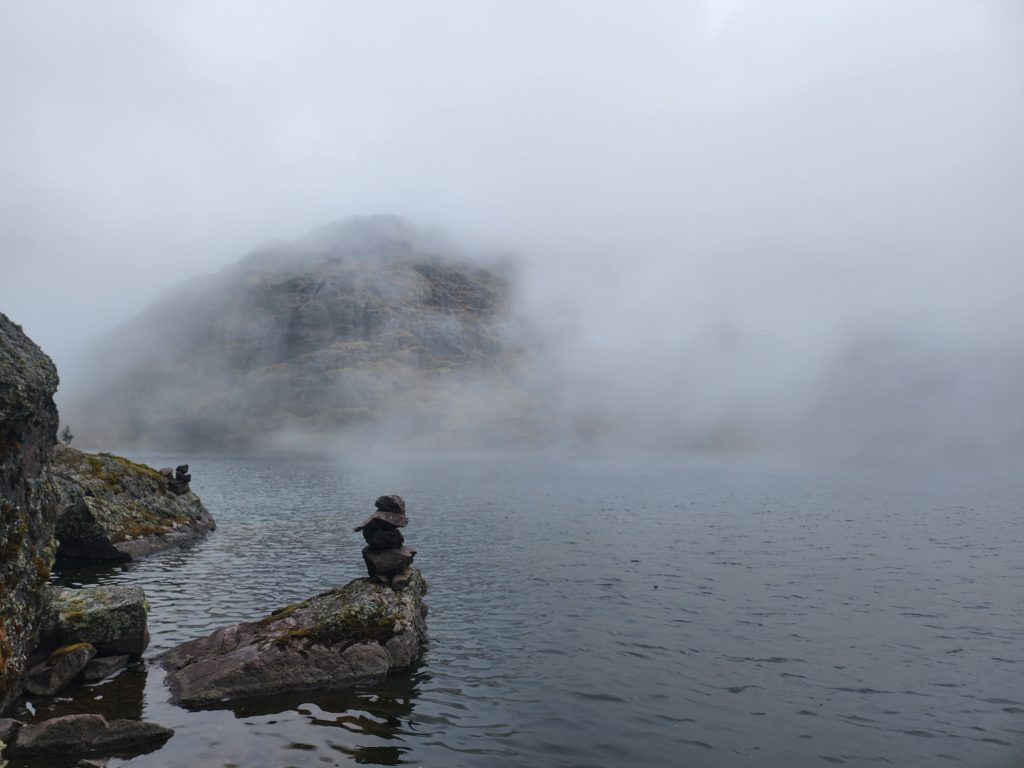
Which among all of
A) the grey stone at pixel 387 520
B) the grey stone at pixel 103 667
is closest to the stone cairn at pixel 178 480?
the grey stone at pixel 387 520

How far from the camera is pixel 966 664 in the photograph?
2470 centimetres

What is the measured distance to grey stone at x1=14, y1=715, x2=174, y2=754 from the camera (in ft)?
49.8

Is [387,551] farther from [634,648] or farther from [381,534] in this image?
[634,648]

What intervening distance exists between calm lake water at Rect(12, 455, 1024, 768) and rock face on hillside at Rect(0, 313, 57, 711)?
227cm

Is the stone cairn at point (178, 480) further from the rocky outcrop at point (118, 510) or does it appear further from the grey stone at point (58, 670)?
the grey stone at point (58, 670)

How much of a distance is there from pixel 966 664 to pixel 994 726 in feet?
20.9

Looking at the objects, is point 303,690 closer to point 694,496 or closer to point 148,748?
point 148,748

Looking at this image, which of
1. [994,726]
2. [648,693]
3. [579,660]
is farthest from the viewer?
[579,660]

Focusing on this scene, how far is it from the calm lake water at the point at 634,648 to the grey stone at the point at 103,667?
51cm

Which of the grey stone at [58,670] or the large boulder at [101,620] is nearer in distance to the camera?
the grey stone at [58,670]

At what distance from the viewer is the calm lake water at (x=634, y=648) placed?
17391mm

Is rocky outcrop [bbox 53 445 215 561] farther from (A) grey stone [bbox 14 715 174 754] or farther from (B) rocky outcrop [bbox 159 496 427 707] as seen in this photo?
(A) grey stone [bbox 14 715 174 754]

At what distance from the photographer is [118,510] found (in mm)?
41969

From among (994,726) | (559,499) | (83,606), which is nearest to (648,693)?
(994,726)
